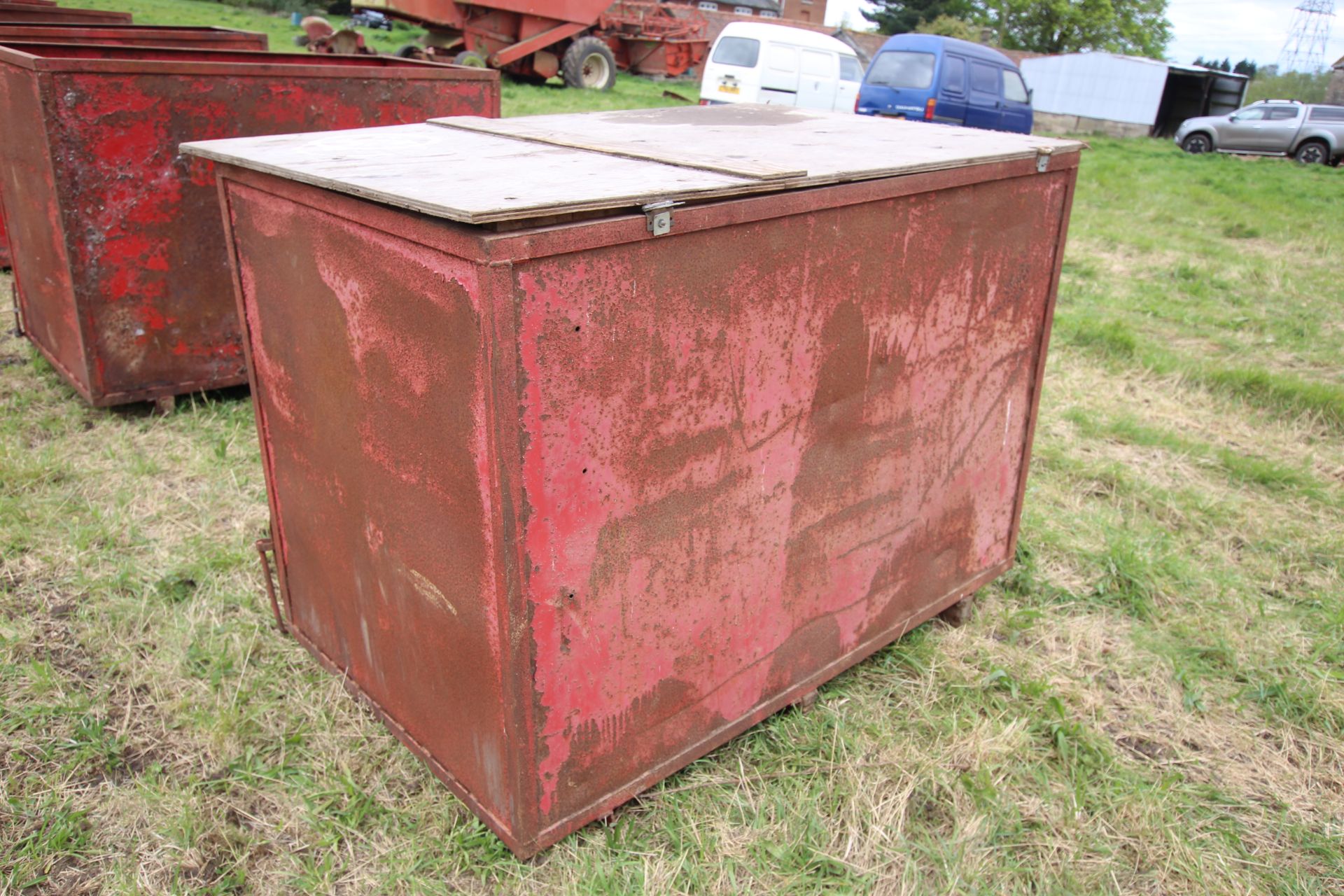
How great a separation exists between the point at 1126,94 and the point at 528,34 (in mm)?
15889

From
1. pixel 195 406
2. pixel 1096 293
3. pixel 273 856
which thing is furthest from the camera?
pixel 1096 293

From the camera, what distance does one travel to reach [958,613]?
2949 mm

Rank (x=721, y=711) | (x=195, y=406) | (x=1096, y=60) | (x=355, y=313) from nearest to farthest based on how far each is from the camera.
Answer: (x=355, y=313), (x=721, y=711), (x=195, y=406), (x=1096, y=60)

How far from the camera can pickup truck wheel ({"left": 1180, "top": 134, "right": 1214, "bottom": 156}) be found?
18391 millimetres

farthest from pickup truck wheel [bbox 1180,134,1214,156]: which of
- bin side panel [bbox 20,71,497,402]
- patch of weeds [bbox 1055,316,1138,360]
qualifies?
bin side panel [bbox 20,71,497,402]

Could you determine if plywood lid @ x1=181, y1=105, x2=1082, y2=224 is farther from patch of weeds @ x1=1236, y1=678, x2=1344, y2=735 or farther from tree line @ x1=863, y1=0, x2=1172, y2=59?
tree line @ x1=863, y1=0, x2=1172, y2=59

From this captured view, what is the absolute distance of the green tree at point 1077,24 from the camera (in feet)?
123

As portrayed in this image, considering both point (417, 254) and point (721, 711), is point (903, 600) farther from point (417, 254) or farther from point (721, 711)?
point (417, 254)

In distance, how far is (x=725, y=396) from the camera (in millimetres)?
1909

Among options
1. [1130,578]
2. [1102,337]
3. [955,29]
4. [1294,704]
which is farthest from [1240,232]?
[955,29]

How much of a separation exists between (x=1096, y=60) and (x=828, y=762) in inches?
1012

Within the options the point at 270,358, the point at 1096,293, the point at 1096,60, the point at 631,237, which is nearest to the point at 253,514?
the point at 270,358

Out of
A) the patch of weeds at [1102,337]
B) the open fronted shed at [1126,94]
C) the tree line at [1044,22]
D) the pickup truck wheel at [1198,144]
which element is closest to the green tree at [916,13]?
the tree line at [1044,22]

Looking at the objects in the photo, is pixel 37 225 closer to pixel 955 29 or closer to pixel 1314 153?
pixel 1314 153
